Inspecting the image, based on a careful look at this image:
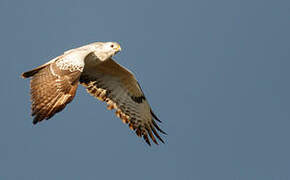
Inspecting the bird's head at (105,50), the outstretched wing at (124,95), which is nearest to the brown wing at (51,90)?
the bird's head at (105,50)

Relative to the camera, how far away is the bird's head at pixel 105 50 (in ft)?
43.8

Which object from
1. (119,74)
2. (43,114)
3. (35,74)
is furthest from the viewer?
(119,74)

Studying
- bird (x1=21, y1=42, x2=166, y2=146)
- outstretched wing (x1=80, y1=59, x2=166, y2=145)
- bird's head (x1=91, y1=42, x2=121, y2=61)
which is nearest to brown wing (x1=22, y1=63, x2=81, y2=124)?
bird (x1=21, y1=42, x2=166, y2=146)

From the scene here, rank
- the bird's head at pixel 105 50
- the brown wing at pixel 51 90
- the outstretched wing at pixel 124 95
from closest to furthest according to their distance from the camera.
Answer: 1. the brown wing at pixel 51 90
2. the bird's head at pixel 105 50
3. the outstretched wing at pixel 124 95

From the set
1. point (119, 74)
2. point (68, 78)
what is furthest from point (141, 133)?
point (68, 78)

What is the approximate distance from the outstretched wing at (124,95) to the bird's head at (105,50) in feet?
3.12

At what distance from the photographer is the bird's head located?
13352 mm

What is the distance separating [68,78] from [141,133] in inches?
136

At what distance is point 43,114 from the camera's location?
36.5 ft

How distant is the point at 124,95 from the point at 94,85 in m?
0.76

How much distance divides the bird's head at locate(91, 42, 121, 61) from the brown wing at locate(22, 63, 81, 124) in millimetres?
1435

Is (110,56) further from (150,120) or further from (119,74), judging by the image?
(150,120)

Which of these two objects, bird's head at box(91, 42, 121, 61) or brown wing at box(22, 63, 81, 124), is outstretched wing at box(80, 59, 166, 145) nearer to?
bird's head at box(91, 42, 121, 61)

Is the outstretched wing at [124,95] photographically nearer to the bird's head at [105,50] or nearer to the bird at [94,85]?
the bird at [94,85]
